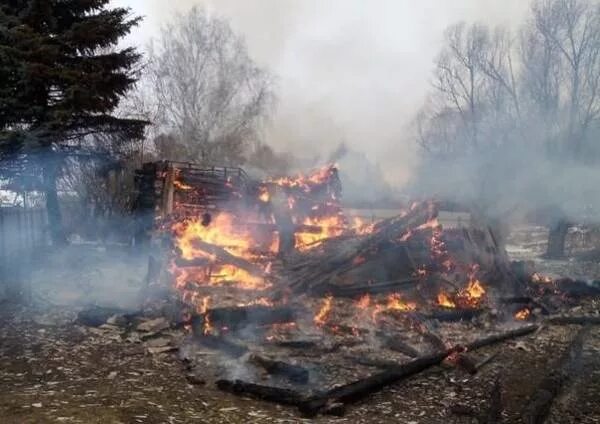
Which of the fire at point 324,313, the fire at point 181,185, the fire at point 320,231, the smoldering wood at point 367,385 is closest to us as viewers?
the smoldering wood at point 367,385

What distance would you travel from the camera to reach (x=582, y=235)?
23812 millimetres

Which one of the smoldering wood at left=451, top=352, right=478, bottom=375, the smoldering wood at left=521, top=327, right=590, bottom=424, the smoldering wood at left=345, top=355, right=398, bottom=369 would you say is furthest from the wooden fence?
the smoldering wood at left=521, top=327, right=590, bottom=424

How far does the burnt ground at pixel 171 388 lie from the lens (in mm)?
5520

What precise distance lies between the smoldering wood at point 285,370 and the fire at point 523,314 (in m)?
6.28

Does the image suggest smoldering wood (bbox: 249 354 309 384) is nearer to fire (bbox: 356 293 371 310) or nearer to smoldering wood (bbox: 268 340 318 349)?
smoldering wood (bbox: 268 340 318 349)

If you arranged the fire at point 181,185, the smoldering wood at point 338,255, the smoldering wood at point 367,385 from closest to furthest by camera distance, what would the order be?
the smoldering wood at point 367,385 < the smoldering wood at point 338,255 < the fire at point 181,185

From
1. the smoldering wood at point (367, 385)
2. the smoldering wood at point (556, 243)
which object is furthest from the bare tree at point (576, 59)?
the smoldering wood at point (367, 385)

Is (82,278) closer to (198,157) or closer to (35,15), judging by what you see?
(35,15)

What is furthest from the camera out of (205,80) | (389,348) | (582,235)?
(205,80)

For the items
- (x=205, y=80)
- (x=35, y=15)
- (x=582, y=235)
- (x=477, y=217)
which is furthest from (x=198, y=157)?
(x=582, y=235)

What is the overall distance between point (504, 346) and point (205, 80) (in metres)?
23.4

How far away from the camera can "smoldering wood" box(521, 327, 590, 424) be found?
5.59 meters

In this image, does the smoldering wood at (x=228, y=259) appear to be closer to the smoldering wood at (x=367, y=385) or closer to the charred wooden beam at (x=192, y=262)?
the charred wooden beam at (x=192, y=262)

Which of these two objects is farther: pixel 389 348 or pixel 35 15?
pixel 35 15
